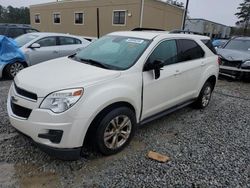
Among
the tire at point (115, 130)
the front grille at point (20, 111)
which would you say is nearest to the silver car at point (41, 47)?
the front grille at point (20, 111)

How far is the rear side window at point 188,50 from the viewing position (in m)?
4.31

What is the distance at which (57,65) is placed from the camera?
11.9 ft

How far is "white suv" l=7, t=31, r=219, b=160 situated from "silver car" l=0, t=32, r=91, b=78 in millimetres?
3927

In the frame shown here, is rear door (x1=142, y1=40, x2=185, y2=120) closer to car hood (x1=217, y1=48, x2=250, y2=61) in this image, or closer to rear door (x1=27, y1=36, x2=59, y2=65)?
rear door (x1=27, y1=36, x2=59, y2=65)

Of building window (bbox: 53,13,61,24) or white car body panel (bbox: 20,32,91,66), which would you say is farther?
building window (bbox: 53,13,61,24)

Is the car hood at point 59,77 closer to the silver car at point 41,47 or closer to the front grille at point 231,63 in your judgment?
the silver car at point 41,47

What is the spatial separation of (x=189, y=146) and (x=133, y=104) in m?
1.17

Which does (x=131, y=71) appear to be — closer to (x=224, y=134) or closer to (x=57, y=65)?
(x=57, y=65)

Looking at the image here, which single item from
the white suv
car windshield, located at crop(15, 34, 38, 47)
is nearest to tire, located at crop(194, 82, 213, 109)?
the white suv

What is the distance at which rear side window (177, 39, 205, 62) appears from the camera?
431 cm

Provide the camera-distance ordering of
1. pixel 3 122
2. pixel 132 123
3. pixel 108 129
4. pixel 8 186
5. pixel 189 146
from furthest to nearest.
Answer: pixel 3 122
pixel 189 146
pixel 132 123
pixel 108 129
pixel 8 186

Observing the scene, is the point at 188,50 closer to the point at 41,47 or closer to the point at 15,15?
the point at 41,47

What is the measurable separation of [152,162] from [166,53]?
1.78m

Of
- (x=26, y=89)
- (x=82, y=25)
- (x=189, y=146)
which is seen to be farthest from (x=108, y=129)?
(x=82, y=25)
